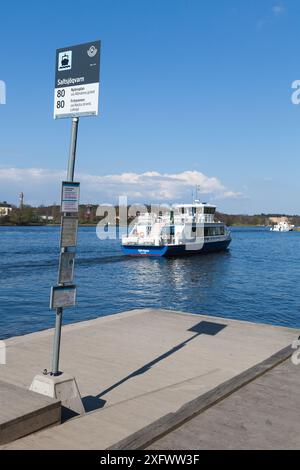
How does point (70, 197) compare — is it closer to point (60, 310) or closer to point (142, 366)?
point (60, 310)

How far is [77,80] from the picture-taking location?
19.2 feet

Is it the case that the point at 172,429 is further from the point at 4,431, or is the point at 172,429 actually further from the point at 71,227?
the point at 71,227

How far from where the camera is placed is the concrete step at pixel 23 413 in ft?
14.1

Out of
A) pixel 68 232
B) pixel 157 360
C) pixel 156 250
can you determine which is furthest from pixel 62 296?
pixel 156 250

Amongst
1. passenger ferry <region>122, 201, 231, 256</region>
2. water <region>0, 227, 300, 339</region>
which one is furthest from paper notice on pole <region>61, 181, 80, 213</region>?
passenger ferry <region>122, 201, 231, 256</region>

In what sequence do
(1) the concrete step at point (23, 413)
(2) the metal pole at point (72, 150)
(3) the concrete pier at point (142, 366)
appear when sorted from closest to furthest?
(1) the concrete step at point (23, 413)
(3) the concrete pier at point (142, 366)
(2) the metal pole at point (72, 150)

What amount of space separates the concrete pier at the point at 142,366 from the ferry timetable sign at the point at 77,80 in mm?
3662

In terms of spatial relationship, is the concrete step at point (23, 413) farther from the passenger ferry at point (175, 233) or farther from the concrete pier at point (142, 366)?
the passenger ferry at point (175, 233)

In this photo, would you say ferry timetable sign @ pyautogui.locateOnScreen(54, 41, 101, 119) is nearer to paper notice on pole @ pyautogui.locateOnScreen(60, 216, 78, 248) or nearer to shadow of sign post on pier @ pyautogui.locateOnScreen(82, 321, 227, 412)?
paper notice on pole @ pyautogui.locateOnScreen(60, 216, 78, 248)

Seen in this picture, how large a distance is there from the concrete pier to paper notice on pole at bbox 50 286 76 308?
1353mm

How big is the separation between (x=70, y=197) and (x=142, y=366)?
381 centimetres

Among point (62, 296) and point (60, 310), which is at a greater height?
point (62, 296)

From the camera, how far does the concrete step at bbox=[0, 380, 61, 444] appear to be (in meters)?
4.29

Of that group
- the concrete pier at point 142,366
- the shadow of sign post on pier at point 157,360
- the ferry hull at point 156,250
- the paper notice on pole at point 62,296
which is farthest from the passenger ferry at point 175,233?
the paper notice on pole at point 62,296
